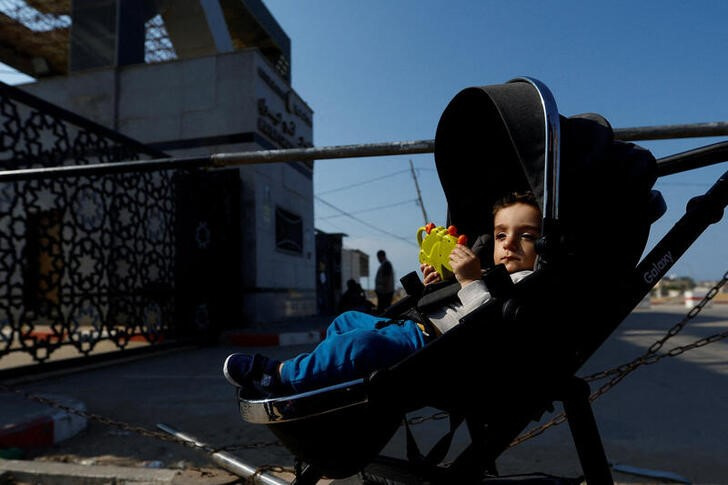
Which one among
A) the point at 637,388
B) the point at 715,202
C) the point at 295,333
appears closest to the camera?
the point at 715,202

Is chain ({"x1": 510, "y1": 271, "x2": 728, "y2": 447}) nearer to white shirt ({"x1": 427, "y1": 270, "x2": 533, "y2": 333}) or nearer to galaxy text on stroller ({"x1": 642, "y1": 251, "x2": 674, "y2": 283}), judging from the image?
galaxy text on stroller ({"x1": 642, "y1": 251, "x2": 674, "y2": 283})

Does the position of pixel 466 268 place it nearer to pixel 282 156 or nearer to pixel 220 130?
pixel 282 156

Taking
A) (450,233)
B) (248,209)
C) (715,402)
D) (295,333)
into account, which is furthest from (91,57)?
(715,402)

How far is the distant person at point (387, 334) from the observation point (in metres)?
1.15

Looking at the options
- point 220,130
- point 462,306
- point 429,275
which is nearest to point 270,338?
point 220,130

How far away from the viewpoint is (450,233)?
5.08 ft

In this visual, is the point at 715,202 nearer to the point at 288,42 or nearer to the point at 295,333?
the point at 295,333

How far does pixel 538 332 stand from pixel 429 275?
0.60 meters

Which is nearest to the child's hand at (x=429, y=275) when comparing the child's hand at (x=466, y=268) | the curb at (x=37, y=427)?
the child's hand at (x=466, y=268)

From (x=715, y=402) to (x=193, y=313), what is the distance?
21.2ft

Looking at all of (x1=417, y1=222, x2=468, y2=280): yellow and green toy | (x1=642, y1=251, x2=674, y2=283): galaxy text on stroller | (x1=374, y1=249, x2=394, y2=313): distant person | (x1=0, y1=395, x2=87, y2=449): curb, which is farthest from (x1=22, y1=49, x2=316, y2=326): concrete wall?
(x1=642, y1=251, x2=674, y2=283): galaxy text on stroller

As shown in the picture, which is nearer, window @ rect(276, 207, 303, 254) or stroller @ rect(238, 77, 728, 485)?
stroller @ rect(238, 77, 728, 485)

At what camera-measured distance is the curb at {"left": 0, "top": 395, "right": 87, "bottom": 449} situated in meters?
2.63

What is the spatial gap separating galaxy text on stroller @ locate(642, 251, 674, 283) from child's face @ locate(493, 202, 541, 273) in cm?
32
